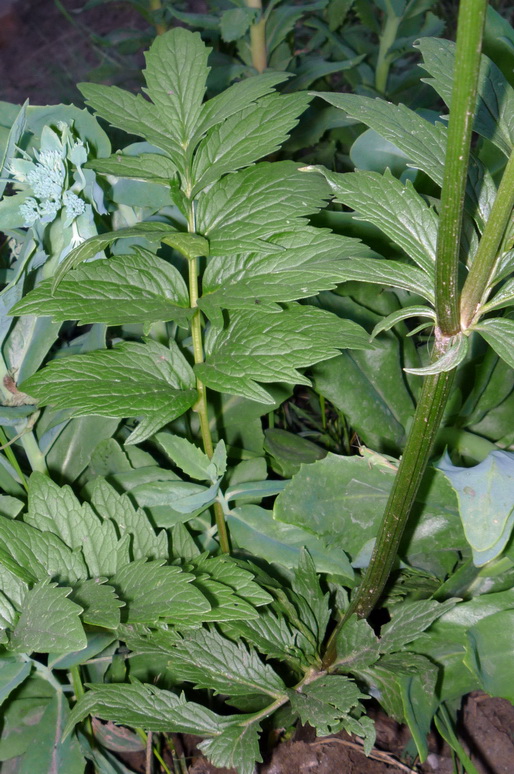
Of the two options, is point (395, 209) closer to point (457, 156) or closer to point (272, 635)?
point (457, 156)

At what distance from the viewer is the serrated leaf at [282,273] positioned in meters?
0.65

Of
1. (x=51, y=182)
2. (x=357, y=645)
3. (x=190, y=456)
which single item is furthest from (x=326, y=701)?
(x=51, y=182)

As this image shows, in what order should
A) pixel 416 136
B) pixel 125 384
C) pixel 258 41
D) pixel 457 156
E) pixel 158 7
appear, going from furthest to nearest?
pixel 158 7
pixel 258 41
pixel 125 384
pixel 416 136
pixel 457 156

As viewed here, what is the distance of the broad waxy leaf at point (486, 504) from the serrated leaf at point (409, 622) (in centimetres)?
12

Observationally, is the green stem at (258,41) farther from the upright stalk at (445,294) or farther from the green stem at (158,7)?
the upright stalk at (445,294)

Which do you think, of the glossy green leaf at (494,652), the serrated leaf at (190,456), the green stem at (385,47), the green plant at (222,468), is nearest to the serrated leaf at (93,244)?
the green plant at (222,468)

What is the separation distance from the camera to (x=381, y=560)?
69 centimetres

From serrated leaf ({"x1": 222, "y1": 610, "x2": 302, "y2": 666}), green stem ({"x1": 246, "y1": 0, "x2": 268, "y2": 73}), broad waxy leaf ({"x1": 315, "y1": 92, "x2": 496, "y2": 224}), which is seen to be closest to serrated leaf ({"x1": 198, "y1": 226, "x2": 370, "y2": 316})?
broad waxy leaf ({"x1": 315, "y1": 92, "x2": 496, "y2": 224})

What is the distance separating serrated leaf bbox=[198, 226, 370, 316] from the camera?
65 cm

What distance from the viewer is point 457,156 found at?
18.3 inches

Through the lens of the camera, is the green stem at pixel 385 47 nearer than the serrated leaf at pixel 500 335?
No

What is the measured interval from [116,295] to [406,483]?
0.33 metres

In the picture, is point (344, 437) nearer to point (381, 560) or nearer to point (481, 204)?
point (381, 560)

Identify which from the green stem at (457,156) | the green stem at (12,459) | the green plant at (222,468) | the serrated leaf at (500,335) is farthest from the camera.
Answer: the green stem at (12,459)
